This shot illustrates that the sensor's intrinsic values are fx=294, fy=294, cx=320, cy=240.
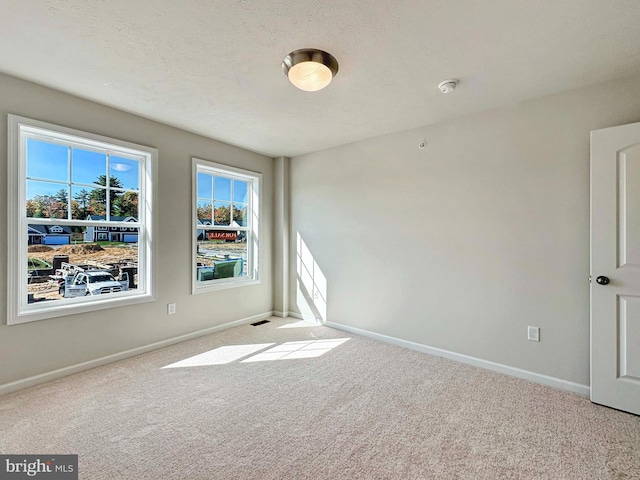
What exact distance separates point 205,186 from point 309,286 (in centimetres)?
204

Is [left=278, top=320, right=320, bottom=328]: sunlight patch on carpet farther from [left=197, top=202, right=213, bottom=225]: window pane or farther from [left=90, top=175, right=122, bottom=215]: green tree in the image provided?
[left=90, top=175, right=122, bottom=215]: green tree

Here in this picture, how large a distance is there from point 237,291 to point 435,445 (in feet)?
10.3

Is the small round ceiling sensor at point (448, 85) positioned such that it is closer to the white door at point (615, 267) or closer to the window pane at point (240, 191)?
the white door at point (615, 267)

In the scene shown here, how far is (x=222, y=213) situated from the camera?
4148 millimetres

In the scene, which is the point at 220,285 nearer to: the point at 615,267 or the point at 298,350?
the point at 298,350

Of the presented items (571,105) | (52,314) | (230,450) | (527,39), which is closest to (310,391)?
(230,450)

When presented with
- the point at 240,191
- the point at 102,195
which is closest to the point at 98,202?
the point at 102,195

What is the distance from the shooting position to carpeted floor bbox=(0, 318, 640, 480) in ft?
5.35

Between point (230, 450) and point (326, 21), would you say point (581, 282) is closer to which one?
point (326, 21)

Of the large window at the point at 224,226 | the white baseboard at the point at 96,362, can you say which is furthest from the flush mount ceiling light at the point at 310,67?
the white baseboard at the point at 96,362

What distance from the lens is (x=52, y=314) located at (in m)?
2.58

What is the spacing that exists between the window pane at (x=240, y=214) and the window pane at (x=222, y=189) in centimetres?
17

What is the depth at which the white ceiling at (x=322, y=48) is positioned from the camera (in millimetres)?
1657

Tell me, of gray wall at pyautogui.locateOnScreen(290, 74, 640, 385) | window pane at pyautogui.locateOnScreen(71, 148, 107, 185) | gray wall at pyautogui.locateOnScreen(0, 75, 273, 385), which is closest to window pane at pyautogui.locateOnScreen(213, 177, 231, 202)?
gray wall at pyautogui.locateOnScreen(0, 75, 273, 385)
